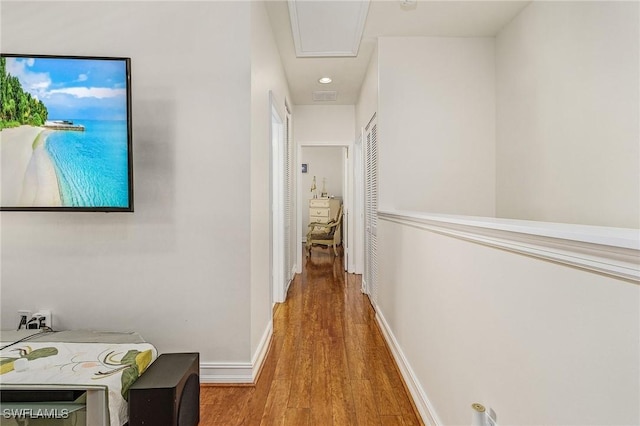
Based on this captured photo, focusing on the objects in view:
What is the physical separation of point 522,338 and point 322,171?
26.8 ft

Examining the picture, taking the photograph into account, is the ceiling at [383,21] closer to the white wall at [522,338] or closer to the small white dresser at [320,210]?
the white wall at [522,338]

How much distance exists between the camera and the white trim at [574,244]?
60cm

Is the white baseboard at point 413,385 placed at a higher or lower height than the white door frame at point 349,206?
lower

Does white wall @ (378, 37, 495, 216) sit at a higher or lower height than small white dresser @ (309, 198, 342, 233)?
higher

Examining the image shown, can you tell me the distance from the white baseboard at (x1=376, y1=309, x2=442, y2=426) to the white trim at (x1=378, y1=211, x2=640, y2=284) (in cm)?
95

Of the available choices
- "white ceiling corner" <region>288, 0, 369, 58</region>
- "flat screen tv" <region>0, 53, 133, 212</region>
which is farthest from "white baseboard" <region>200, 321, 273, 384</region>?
"white ceiling corner" <region>288, 0, 369, 58</region>

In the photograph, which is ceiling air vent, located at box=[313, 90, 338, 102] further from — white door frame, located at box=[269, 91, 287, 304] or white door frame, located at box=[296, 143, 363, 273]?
white door frame, located at box=[269, 91, 287, 304]

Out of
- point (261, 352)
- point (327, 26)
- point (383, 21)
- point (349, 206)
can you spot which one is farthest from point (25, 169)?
point (349, 206)

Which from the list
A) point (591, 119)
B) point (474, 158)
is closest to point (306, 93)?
point (474, 158)

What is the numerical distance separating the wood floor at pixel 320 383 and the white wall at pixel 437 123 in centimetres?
125

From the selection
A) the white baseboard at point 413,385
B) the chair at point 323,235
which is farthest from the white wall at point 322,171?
the white baseboard at point 413,385

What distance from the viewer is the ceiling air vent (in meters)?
4.49

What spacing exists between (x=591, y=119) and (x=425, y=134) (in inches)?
46.8

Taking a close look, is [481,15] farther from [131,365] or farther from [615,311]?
[131,365]
